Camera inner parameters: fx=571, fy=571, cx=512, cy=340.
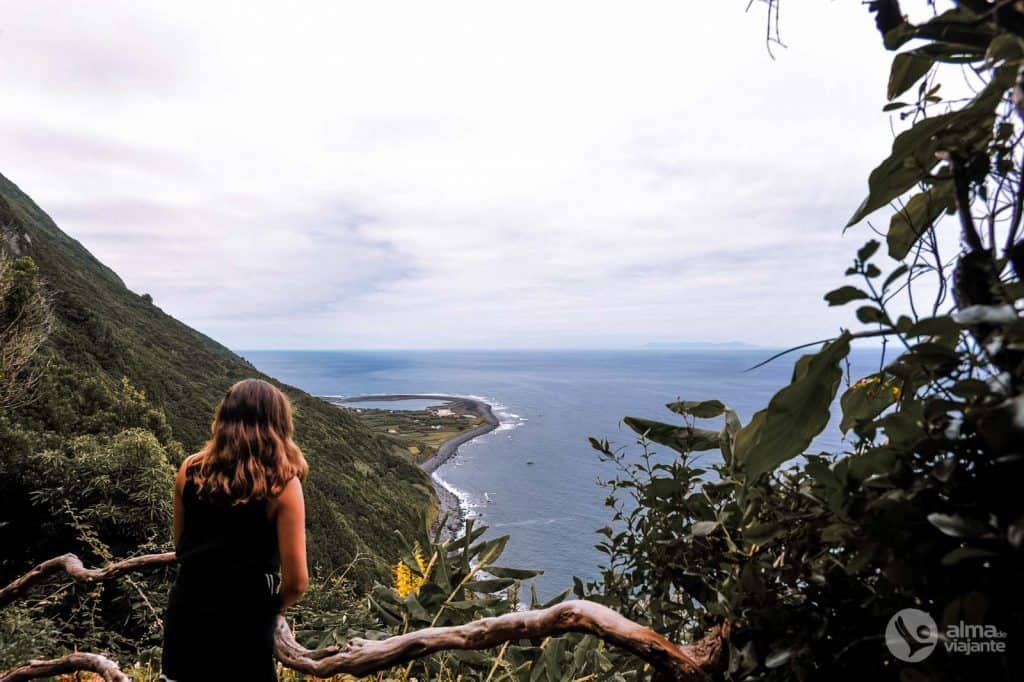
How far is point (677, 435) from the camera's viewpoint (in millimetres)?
1046

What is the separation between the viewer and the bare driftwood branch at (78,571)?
2.67m

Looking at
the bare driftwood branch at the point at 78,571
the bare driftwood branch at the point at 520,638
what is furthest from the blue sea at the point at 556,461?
the bare driftwood branch at the point at 78,571

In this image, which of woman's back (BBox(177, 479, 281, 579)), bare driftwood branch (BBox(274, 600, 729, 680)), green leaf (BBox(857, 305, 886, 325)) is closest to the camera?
green leaf (BBox(857, 305, 886, 325))

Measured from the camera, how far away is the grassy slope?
53.3 ft

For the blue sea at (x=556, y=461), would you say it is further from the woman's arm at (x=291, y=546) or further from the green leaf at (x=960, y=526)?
the woman's arm at (x=291, y=546)

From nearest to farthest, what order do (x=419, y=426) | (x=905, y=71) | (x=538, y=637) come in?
(x=905, y=71)
(x=538, y=637)
(x=419, y=426)

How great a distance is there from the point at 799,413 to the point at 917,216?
1.28ft

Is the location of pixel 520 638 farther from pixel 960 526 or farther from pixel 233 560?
pixel 233 560

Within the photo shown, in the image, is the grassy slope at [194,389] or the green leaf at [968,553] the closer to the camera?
the green leaf at [968,553]

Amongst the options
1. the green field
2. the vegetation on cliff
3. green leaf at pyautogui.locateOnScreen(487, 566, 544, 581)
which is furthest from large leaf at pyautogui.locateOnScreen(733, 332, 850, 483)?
the green field

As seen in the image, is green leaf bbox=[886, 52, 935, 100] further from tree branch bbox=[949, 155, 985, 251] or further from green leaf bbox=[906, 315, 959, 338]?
green leaf bbox=[906, 315, 959, 338]

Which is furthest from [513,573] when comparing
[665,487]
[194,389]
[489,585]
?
[194,389]

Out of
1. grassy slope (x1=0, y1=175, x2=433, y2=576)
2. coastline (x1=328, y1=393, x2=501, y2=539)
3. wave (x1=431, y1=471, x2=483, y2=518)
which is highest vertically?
grassy slope (x1=0, y1=175, x2=433, y2=576)

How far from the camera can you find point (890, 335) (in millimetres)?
629
